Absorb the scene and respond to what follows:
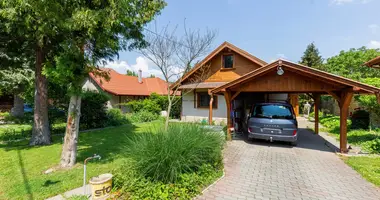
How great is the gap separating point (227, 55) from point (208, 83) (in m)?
2.60

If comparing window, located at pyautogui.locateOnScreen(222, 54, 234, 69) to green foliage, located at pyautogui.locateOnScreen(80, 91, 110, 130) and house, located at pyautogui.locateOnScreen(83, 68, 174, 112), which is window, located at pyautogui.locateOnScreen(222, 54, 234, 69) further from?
house, located at pyautogui.locateOnScreen(83, 68, 174, 112)

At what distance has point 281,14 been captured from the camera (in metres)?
12.3

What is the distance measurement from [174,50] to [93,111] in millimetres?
6931

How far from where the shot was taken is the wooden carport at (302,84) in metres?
7.05

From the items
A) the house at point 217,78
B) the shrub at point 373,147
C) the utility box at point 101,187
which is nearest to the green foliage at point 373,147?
the shrub at point 373,147

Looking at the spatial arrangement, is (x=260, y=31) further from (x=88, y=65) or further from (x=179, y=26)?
(x=88, y=65)

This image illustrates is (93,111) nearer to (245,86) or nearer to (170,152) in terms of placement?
(245,86)

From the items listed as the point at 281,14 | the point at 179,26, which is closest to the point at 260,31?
the point at 281,14

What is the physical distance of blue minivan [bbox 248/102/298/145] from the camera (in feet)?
26.5

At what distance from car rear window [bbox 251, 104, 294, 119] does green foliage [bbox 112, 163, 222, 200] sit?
16.4 feet

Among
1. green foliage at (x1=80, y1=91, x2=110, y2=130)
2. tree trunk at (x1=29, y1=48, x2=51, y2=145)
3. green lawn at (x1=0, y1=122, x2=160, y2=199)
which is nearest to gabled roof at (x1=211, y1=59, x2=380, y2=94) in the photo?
green lawn at (x1=0, y1=122, x2=160, y2=199)

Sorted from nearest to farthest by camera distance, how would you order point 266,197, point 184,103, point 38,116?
point 266,197
point 38,116
point 184,103

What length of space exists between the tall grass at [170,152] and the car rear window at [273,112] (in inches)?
156

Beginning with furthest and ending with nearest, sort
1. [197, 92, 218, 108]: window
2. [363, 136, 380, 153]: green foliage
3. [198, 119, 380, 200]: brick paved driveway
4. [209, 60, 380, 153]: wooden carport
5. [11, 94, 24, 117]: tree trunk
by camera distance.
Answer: [11, 94, 24, 117]: tree trunk → [197, 92, 218, 108]: window → [363, 136, 380, 153]: green foliage → [209, 60, 380, 153]: wooden carport → [198, 119, 380, 200]: brick paved driveway
